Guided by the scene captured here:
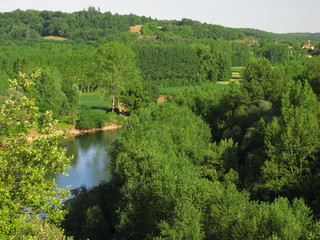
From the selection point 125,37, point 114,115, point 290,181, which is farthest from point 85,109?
point 125,37

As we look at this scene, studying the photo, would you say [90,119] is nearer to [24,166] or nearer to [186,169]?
[186,169]

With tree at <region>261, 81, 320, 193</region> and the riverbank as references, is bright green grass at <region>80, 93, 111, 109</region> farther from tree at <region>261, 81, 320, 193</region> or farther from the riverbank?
tree at <region>261, 81, 320, 193</region>

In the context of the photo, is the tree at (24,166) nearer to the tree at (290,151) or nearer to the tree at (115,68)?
Answer: the tree at (290,151)

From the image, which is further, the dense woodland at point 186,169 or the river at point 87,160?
the river at point 87,160

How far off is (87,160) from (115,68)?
2958 cm

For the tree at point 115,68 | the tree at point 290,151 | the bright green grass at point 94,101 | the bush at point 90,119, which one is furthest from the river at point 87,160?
the tree at point 290,151

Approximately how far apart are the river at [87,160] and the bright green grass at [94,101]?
12197 mm

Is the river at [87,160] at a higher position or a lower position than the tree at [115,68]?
lower

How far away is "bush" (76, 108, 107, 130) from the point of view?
63.5 m

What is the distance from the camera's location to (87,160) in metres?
46.8

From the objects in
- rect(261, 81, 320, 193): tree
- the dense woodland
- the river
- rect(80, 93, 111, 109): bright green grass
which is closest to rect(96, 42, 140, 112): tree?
rect(80, 93, 111, 109): bright green grass

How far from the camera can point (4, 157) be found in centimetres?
1179

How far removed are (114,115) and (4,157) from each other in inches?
2280

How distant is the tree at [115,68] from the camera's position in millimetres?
72125
